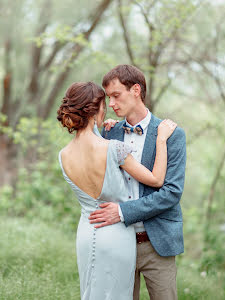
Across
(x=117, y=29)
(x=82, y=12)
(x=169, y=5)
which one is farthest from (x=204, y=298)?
(x=117, y=29)

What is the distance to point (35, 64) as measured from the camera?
10.1 meters

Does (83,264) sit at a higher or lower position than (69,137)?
lower

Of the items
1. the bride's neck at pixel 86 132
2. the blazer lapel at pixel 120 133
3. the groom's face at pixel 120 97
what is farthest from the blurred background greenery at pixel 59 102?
the bride's neck at pixel 86 132

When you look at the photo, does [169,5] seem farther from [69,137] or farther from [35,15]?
[35,15]

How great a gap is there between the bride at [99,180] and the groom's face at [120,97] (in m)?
0.20

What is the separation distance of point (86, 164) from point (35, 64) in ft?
27.2

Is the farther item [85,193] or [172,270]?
[172,270]

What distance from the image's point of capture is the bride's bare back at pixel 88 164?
2.36 meters

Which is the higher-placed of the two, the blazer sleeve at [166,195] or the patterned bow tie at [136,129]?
the patterned bow tie at [136,129]

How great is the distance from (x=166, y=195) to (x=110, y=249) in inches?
19.0

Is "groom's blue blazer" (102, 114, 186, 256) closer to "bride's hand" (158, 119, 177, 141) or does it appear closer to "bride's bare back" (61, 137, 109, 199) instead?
"bride's hand" (158, 119, 177, 141)

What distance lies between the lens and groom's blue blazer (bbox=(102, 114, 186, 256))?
2.46 meters

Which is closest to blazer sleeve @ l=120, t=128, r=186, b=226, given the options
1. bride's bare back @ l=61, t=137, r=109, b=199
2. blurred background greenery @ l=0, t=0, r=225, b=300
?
bride's bare back @ l=61, t=137, r=109, b=199

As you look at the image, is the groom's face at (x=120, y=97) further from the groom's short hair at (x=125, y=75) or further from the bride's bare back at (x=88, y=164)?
the bride's bare back at (x=88, y=164)
